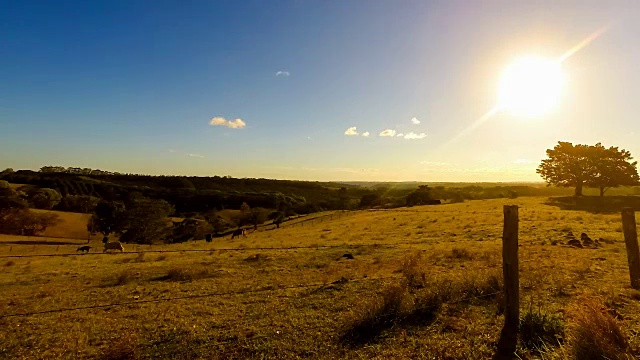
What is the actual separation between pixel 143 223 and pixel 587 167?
293ft

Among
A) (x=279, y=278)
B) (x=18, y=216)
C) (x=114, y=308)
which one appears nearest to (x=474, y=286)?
(x=279, y=278)

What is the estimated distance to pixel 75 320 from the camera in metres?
10.1

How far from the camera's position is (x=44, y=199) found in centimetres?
9644

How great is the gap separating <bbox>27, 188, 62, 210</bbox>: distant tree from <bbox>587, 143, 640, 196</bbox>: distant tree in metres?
129

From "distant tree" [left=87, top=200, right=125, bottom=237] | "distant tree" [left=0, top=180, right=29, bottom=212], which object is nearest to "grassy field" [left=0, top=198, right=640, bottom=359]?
"distant tree" [left=0, top=180, right=29, bottom=212]

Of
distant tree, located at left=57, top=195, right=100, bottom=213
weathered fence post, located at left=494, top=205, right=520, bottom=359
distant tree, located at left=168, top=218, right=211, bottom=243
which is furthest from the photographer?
distant tree, located at left=57, top=195, right=100, bottom=213

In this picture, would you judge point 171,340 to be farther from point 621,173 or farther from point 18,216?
point 18,216

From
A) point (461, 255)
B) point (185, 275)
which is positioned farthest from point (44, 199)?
point (461, 255)

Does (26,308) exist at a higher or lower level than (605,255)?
lower

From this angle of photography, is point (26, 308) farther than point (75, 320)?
Yes

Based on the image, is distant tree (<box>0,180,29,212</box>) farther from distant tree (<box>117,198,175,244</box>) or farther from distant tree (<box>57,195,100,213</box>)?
distant tree (<box>57,195,100,213</box>)

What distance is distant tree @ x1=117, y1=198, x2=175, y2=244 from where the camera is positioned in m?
76.4

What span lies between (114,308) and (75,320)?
129 cm

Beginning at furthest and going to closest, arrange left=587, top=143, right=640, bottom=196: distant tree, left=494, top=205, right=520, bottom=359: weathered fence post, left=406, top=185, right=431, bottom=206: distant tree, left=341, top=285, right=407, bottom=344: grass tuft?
1. left=406, top=185, right=431, bottom=206: distant tree
2. left=587, top=143, right=640, bottom=196: distant tree
3. left=341, top=285, right=407, bottom=344: grass tuft
4. left=494, top=205, right=520, bottom=359: weathered fence post
